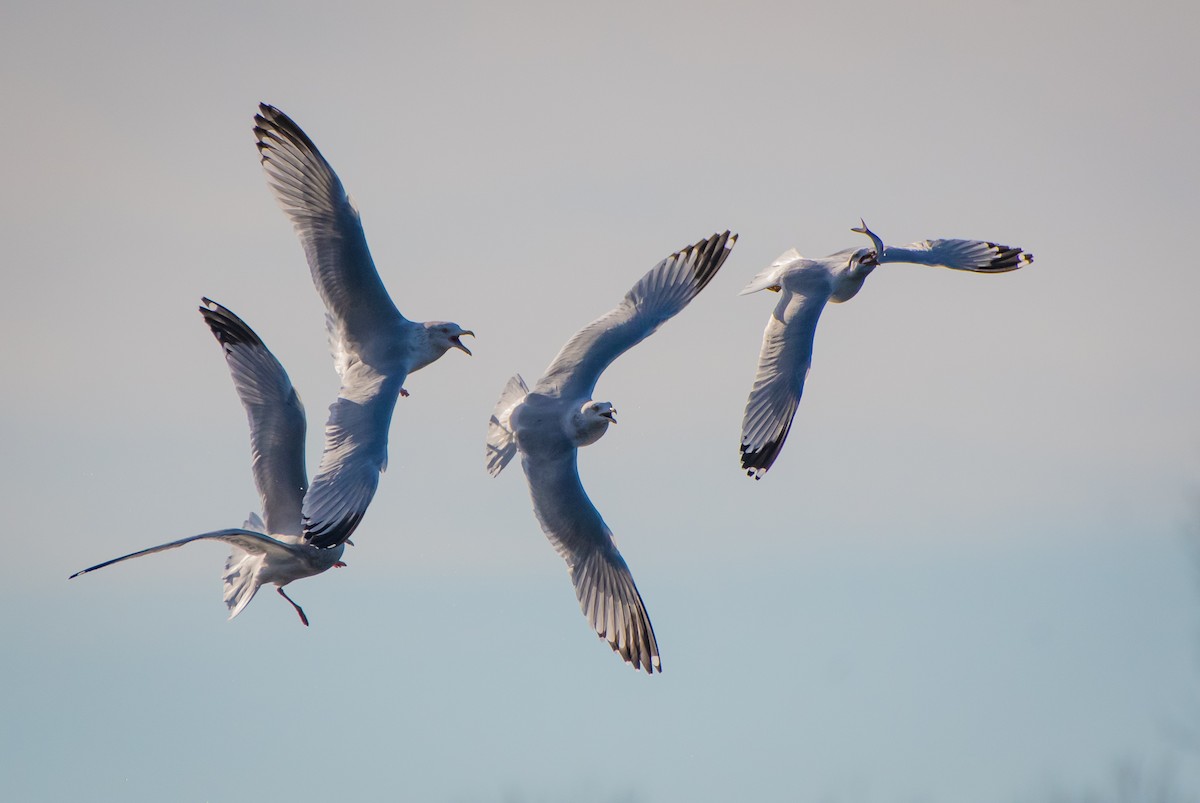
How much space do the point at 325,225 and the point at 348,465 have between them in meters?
2.23

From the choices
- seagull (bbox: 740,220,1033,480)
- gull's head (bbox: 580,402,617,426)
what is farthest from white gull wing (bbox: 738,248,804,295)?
gull's head (bbox: 580,402,617,426)

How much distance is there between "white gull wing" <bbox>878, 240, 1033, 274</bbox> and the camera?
14617 mm

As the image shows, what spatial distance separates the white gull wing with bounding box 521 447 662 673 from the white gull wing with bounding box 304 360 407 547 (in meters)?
1.14

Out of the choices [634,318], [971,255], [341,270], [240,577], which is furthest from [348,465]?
[971,255]

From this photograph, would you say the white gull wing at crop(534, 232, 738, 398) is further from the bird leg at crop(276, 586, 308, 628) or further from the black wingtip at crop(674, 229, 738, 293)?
the bird leg at crop(276, 586, 308, 628)

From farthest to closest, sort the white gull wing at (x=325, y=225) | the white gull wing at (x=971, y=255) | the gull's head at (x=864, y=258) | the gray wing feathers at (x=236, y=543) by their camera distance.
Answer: the white gull wing at (x=971, y=255), the gull's head at (x=864, y=258), the white gull wing at (x=325, y=225), the gray wing feathers at (x=236, y=543)

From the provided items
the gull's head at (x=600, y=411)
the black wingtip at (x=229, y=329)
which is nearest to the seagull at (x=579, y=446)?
the gull's head at (x=600, y=411)

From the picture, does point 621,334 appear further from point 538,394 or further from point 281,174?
point 281,174

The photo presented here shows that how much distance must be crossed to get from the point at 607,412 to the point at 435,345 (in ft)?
5.69

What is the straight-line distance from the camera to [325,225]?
43.1ft

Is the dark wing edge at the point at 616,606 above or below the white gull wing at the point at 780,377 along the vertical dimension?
below

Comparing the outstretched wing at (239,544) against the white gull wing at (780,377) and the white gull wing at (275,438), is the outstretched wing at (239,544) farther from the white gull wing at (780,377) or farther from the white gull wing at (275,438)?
the white gull wing at (780,377)

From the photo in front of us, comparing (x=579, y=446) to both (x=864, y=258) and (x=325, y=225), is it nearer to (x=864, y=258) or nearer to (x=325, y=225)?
(x=325, y=225)

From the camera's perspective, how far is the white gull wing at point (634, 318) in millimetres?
12750
